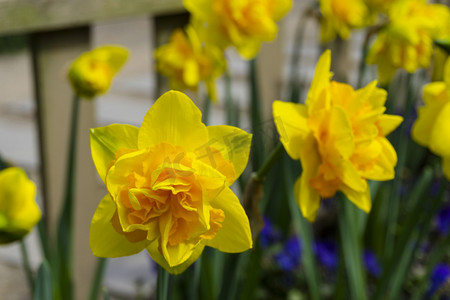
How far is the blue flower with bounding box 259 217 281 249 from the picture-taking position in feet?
4.88

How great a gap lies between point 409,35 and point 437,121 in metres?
0.47

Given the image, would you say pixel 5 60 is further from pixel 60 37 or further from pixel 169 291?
pixel 169 291

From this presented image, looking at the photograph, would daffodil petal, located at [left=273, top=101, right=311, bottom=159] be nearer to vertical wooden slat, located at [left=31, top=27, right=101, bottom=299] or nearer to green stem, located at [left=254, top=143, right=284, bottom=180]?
green stem, located at [left=254, top=143, right=284, bottom=180]

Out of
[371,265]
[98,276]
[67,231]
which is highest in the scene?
[67,231]

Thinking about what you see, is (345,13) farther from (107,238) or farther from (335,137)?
(107,238)

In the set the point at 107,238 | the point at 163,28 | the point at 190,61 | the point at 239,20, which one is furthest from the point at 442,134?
the point at 163,28

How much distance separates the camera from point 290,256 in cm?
152

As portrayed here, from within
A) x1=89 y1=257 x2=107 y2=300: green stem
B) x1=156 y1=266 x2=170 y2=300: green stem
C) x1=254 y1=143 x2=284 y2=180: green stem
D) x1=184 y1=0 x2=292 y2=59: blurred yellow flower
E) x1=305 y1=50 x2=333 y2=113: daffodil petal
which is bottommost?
x1=89 y1=257 x2=107 y2=300: green stem

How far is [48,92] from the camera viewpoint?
1.27 m

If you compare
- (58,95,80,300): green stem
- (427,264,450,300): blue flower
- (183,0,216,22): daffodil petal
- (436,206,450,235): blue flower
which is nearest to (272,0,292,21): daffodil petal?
(183,0,216,22): daffodil petal

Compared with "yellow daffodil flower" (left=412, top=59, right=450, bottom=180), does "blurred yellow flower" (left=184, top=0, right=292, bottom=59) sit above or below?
above

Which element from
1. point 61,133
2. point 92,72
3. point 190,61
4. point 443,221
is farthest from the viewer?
point 443,221

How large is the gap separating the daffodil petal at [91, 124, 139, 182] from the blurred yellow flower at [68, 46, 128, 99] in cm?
48

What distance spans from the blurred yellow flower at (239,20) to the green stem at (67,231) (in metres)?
0.30
